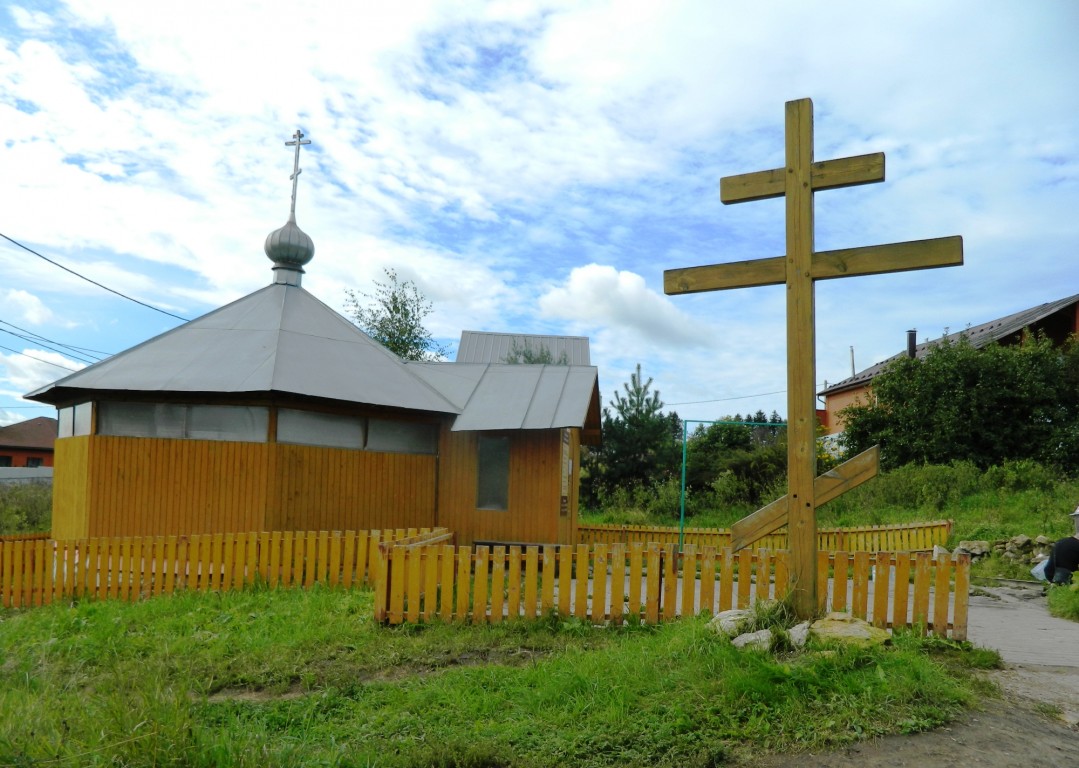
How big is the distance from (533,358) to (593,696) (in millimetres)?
23577

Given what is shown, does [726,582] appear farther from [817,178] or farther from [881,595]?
[817,178]

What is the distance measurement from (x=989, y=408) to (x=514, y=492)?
1556cm

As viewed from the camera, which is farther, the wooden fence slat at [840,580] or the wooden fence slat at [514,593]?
the wooden fence slat at [514,593]

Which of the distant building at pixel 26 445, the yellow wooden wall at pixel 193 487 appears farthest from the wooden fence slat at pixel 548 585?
the distant building at pixel 26 445

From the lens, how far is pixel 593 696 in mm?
5539

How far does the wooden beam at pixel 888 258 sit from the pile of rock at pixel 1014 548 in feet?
30.2

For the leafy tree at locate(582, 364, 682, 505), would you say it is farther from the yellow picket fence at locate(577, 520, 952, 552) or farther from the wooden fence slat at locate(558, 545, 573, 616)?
the wooden fence slat at locate(558, 545, 573, 616)

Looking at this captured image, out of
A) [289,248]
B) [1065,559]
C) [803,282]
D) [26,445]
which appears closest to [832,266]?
[803,282]

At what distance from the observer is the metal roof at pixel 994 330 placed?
94.5ft

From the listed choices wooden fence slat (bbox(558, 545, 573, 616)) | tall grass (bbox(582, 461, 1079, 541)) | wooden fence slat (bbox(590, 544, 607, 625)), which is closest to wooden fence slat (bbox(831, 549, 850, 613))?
wooden fence slat (bbox(590, 544, 607, 625))

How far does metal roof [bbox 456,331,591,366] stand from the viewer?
29516 mm

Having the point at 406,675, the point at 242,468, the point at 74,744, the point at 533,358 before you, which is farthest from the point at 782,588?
the point at 533,358

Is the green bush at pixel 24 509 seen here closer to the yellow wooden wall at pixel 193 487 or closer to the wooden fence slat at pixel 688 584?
the yellow wooden wall at pixel 193 487

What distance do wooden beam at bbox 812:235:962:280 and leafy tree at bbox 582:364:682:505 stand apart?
661 inches
